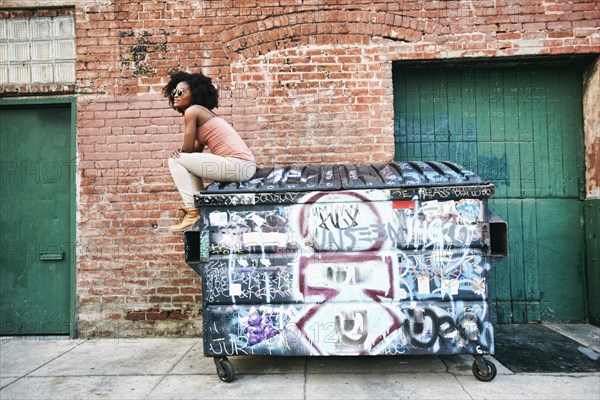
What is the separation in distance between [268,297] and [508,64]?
4006mm

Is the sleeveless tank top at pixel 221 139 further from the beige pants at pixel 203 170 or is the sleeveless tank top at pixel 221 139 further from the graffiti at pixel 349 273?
the graffiti at pixel 349 273

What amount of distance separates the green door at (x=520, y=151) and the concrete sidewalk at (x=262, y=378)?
2.87ft

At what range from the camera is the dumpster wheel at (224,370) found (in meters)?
3.53

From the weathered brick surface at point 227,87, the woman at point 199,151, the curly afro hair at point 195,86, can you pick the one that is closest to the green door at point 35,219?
the weathered brick surface at point 227,87

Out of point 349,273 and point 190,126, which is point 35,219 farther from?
point 349,273

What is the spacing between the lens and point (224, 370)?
354cm

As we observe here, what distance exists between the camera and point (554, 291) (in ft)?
16.6

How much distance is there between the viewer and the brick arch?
488 cm

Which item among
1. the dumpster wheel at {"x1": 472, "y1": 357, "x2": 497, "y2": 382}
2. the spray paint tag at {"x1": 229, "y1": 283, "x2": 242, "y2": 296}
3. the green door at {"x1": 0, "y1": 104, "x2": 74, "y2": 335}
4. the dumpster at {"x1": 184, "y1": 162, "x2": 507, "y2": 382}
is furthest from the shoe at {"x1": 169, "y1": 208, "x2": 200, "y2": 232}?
the dumpster wheel at {"x1": 472, "y1": 357, "x2": 497, "y2": 382}

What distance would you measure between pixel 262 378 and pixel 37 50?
4.70 metres

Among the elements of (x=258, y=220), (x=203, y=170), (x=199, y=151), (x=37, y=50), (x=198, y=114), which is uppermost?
(x=37, y=50)

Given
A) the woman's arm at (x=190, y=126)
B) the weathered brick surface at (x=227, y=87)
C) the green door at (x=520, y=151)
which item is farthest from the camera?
the green door at (x=520, y=151)

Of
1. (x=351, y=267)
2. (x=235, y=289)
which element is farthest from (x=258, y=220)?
(x=351, y=267)

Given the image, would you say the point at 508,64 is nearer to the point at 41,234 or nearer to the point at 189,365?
the point at 189,365
